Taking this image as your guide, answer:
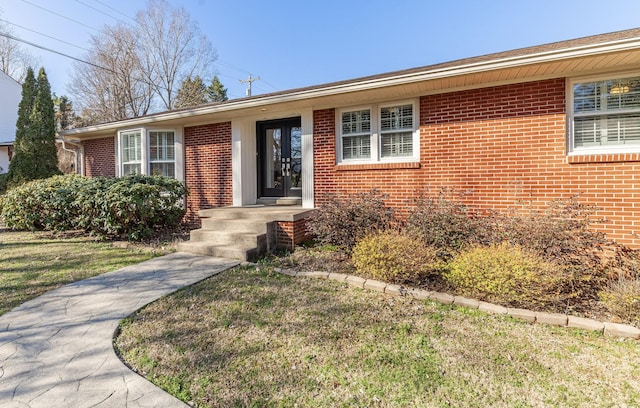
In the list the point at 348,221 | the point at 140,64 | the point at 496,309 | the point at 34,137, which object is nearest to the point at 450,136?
the point at 348,221

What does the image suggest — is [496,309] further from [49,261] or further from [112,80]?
[112,80]

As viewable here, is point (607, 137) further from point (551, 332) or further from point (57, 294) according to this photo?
point (57, 294)

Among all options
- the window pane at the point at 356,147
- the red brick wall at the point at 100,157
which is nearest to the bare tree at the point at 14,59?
the red brick wall at the point at 100,157

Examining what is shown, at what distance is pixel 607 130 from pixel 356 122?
384 cm

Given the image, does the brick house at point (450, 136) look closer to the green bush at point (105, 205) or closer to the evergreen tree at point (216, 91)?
the green bush at point (105, 205)

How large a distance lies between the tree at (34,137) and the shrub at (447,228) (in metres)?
11.8

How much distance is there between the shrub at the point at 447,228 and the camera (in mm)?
4602

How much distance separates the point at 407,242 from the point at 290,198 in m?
4.10

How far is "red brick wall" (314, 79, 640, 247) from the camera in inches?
177

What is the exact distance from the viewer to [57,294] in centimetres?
393

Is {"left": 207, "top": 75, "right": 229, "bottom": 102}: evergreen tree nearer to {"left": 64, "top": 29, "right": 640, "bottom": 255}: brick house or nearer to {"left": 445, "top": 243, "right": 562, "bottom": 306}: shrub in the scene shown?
{"left": 64, "top": 29, "right": 640, "bottom": 255}: brick house

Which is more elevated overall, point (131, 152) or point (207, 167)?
point (131, 152)

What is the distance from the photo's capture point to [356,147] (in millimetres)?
6359

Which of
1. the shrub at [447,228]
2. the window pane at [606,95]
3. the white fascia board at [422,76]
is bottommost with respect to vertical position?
the shrub at [447,228]
